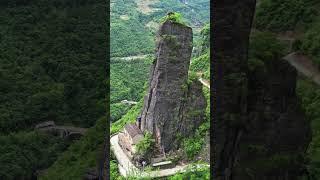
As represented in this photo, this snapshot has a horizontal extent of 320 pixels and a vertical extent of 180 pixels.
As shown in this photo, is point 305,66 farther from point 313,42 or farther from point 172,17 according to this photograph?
point 172,17

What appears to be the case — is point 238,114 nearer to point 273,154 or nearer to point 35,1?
point 273,154

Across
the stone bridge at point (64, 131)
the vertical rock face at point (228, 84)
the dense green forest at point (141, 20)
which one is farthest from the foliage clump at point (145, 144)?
the dense green forest at point (141, 20)

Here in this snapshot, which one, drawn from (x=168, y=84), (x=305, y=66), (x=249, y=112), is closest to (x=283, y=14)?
(x=305, y=66)

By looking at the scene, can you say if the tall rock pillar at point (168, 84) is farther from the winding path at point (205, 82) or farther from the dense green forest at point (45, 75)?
the dense green forest at point (45, 75)

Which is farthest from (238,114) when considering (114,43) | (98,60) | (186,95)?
(114,43)

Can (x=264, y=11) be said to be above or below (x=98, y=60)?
above

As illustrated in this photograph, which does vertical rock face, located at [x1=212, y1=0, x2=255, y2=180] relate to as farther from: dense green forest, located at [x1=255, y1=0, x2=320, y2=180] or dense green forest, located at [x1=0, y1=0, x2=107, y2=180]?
dense green forest, located at [x1=0, y1=0, x2=107, y2=180]
